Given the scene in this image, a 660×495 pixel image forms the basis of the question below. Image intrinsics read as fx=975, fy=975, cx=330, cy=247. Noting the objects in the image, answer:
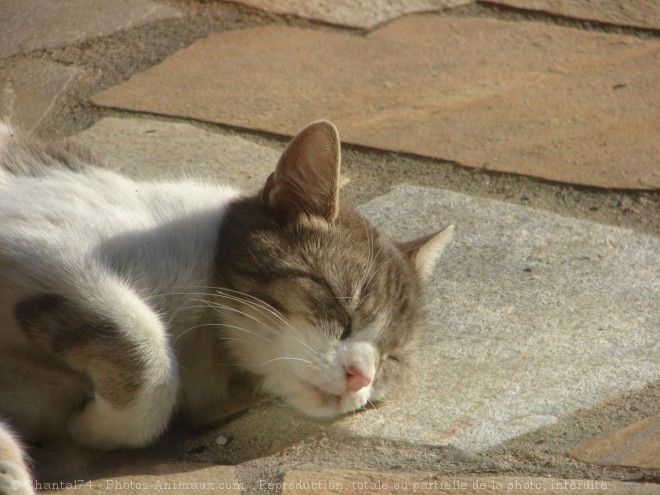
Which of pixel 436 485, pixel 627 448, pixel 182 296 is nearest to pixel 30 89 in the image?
pixel 182 296

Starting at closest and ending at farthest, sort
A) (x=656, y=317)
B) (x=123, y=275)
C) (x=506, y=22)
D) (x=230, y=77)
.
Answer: (x=123, y=275) → (x=656, y=317) → (x=230, y=77) → (x=506, y=22)

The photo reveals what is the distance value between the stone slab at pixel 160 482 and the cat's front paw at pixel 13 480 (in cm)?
8

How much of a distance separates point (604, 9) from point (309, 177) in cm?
213

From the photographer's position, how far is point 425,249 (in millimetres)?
2627

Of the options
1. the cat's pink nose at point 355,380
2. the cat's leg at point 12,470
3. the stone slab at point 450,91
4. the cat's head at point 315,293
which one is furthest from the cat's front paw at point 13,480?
the stone slab at point 450,91

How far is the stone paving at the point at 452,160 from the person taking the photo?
208cm

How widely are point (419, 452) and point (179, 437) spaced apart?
1.79ft

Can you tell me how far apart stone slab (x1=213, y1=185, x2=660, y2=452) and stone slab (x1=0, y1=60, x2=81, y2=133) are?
3.77 ft

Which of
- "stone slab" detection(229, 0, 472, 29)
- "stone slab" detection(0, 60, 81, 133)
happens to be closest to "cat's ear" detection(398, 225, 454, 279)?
"stone slab" detection(0, 60, 81, 133)

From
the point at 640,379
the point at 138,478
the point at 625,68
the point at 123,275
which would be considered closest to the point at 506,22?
the point at 625,68

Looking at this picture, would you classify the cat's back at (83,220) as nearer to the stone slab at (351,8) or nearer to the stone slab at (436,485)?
the stone slab at (436,485)

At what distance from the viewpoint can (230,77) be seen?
351 cm

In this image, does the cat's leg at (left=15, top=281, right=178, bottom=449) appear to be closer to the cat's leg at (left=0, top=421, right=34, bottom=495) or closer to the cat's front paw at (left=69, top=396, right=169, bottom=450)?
the cat's front paw at (left=69, top=396, right=169, bottom=450)

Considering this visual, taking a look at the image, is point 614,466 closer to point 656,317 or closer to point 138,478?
point 656,317
